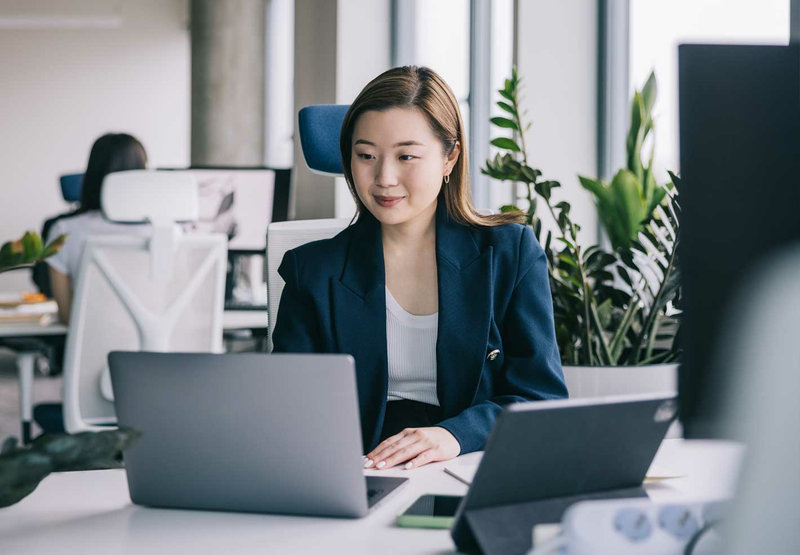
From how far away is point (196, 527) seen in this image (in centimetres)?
86

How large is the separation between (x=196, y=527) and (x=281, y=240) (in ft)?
3.02

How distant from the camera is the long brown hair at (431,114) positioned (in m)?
1.55

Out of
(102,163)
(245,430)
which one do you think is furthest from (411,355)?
(102,163)

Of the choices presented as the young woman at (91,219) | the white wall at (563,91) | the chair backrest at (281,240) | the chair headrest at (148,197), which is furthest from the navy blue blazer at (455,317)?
the young woman at (91,219)

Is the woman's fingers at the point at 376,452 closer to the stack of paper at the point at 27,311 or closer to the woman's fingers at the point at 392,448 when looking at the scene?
the woman's fingers at the point at 392,448

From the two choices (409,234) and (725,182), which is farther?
(409,234)

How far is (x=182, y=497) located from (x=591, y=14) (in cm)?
242

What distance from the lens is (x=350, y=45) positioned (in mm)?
4621

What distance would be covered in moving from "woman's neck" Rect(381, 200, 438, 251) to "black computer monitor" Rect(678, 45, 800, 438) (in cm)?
101

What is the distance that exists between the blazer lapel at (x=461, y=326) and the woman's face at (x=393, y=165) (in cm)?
12

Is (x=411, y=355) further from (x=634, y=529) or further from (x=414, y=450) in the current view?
(x=634, y=529)

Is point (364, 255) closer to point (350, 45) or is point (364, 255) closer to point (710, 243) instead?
point (710, 243)

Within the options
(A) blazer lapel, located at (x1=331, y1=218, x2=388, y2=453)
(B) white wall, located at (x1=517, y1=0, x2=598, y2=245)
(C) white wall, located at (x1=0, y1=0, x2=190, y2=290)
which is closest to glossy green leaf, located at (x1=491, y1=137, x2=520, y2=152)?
(A) blazer lapel, located at (x1=331, y1=218, x2=388, y2=453)

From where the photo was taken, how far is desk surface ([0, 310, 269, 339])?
3.04 m
